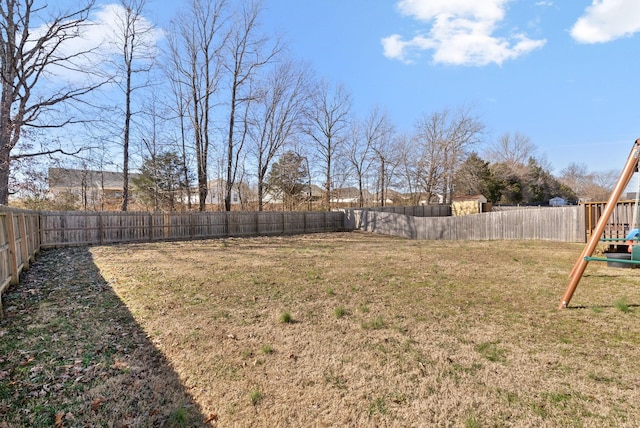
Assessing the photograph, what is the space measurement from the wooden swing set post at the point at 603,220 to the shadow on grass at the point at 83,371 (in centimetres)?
456

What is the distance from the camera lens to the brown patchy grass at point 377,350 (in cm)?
216

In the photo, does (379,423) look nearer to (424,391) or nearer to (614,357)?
(424,391)

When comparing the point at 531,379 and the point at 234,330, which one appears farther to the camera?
the point at 234,330

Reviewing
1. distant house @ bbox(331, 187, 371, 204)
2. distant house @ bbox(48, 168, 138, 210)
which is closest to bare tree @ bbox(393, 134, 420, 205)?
distant house @ bbox(331, 187, 371, 204)

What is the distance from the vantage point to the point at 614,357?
110 inches

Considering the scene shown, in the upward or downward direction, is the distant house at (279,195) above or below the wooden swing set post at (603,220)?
above

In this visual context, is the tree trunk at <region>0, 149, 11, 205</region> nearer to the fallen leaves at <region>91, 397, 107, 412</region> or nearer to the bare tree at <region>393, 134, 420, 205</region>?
the fallen leaves at <region>91, 397, 107, 412</region>

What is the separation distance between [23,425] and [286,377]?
179 centimetres

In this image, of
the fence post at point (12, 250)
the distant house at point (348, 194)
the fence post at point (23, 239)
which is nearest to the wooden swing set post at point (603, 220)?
the fence post at point (12, 250)

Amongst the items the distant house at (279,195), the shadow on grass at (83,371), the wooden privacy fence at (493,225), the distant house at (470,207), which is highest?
the distant house at (279,195)

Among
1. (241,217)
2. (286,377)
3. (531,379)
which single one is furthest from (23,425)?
(241,217)

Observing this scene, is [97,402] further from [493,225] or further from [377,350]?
[493,225]

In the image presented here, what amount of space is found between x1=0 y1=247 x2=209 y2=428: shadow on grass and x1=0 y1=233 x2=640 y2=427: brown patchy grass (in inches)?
1.0

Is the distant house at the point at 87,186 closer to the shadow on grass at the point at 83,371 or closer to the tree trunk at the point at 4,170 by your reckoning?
the tree trunk at the point at 4,170
